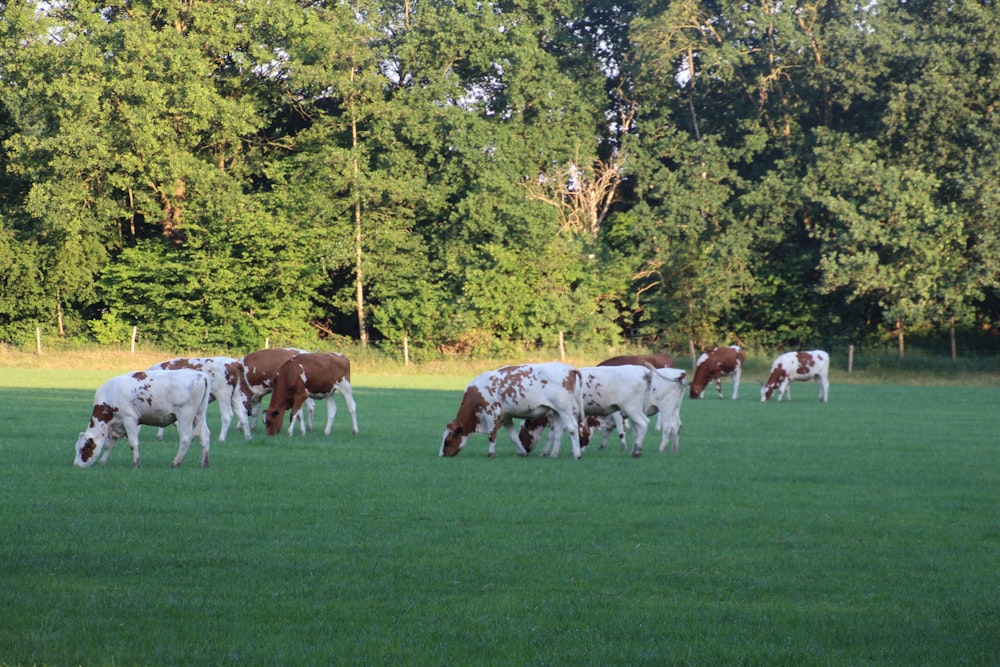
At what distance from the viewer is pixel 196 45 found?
54.1 meters

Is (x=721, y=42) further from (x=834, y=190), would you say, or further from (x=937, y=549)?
(x=937, y=549)

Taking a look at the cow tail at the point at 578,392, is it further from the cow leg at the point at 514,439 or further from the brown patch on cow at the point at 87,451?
Result: the brown patch on cow at the point at 87,451

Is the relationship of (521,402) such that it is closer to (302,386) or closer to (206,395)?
(206,395)

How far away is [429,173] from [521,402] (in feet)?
134

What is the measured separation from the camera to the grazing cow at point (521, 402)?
1686 centimetres

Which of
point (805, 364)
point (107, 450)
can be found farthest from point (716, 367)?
point (107, 450)

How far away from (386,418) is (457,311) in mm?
30217

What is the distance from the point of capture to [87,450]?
48.7ft

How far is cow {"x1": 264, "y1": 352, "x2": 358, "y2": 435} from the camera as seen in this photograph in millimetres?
19859

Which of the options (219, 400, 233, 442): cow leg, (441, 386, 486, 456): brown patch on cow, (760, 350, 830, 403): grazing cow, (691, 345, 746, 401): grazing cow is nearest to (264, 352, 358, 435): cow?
(219, 400, 233, 442): cow leg

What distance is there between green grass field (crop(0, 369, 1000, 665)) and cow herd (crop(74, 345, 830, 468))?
1.64 feet

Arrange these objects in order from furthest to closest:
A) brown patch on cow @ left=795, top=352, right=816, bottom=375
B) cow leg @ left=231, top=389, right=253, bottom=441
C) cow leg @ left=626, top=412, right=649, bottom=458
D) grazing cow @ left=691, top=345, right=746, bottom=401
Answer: grazing cow @ left=691, top=345, right=746, bottom=401 → brown patch on cow @ left=795, top=352, right=816, bottom=375 → cow leg @ left=231, top=389, right=253, bottom=441 → cow leg @ left=626, top=412, right=649, bottom=458

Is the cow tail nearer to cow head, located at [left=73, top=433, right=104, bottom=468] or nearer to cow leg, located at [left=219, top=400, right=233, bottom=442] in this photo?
cow leg, located at [left=219, top=400, right=233, bottom=442]

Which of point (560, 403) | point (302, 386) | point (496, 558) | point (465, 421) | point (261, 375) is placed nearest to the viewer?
point (496, 558)
